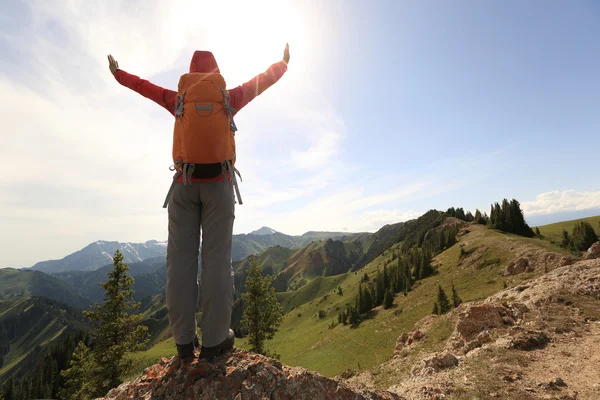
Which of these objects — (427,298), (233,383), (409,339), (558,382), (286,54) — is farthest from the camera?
(427,298)

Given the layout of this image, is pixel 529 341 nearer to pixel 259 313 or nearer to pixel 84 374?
pixel 259 313

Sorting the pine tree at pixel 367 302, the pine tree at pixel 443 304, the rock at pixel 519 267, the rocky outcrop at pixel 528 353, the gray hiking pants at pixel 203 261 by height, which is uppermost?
the gray hiking pants at pixel 203 261

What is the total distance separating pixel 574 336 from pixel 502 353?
4.19 m

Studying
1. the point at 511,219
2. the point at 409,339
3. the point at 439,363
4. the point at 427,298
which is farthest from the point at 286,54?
the point at 511,219

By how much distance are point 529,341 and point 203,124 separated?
48.4 feet

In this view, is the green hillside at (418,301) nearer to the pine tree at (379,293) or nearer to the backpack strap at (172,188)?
the pine tree at (379,293)

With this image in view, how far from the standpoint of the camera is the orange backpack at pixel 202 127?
4.51 m

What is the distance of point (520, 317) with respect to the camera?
49.5 ft

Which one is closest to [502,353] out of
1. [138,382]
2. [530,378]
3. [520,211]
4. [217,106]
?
[530,378]

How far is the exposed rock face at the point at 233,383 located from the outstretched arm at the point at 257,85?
4652 millimetres

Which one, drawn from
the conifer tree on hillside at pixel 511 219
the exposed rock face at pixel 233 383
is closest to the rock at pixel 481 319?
the exposed rock face at pixel 233 383

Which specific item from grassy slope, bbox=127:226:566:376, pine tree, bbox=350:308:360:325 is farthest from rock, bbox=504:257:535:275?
pine tree, bbox=350:308:360:325

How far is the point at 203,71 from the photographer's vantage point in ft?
17.1

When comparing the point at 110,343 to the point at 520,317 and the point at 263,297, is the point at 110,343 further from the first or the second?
the point at 520,317
